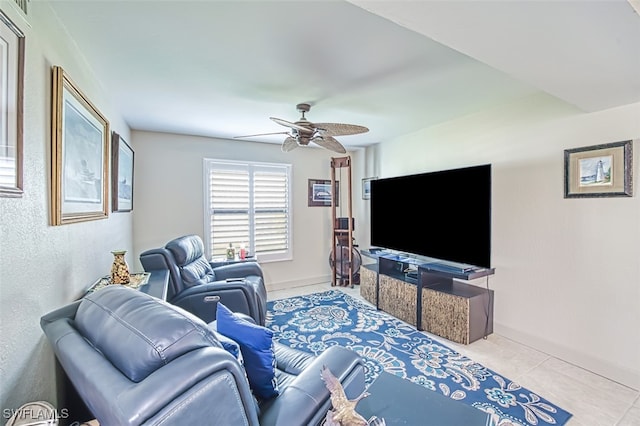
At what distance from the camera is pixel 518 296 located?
2949 millimetres

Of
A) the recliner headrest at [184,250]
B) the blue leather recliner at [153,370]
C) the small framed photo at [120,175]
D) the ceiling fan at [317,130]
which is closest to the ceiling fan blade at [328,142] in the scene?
the ceiling fan at [317,130]

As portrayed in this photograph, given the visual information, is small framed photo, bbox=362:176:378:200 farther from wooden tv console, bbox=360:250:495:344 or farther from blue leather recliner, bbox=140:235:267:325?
blue leather recliner, bbox=140:235:267:325

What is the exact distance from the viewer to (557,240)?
2.66 m

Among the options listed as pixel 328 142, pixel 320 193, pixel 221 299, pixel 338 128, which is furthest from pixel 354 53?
pixel 320 193

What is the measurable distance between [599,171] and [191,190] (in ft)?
15.1

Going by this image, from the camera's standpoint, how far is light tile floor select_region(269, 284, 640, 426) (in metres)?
1.91

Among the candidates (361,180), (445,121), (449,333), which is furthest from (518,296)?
(361,180)

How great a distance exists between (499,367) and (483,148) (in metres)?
2.24

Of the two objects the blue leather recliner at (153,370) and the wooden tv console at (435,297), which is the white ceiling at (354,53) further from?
the wooden tv console at (435,297)

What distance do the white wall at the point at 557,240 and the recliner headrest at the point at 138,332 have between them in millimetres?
3041

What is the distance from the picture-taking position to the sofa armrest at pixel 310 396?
1.08m

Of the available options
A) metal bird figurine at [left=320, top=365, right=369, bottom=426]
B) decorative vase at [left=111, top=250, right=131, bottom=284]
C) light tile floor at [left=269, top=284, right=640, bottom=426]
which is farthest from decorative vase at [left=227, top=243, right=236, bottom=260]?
metal bird figurine at [left=320, top=365, right=369, bottom=426]

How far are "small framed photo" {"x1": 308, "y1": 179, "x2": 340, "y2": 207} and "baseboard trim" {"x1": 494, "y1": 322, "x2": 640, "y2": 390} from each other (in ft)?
10.3

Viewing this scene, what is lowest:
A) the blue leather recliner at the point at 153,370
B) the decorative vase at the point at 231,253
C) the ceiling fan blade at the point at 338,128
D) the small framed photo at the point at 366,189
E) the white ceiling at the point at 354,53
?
the decorative vase at the point at 231,253
